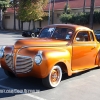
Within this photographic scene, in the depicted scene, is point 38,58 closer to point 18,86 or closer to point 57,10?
point 18,86

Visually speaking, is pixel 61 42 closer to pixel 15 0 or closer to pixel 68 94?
pixel 68 94

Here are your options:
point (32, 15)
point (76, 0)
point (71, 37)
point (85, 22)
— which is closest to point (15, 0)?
point (32, 15)

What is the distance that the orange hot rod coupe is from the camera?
20.2 ft

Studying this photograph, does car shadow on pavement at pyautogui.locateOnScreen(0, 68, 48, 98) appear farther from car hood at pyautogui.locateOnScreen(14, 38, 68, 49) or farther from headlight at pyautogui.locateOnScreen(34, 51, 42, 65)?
car hood at pyautogui.locateOnScreen(14, 38, 68, 49)

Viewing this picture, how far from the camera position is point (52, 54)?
20.6 feet

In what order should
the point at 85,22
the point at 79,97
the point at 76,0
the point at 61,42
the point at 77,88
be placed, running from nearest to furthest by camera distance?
1. the point at 79,97
2. the point at 77,88
3. the point at 61,42
4. the point at 85,22
5. the point at 76,0

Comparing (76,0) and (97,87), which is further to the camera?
(76,0)

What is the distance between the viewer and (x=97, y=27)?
116 feet

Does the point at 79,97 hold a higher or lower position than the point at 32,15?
lower

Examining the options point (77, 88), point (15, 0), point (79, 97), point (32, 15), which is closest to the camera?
point (79, 97)

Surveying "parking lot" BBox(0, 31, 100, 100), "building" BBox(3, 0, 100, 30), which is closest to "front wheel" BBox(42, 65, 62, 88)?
"parking lot" BBox(0, 31, 100, 100)

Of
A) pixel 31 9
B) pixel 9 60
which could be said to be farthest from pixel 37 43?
pixel 31 9

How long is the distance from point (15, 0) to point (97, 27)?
16827 mm

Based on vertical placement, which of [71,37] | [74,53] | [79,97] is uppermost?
[71,37]
